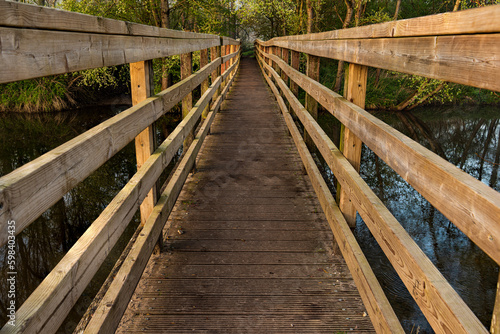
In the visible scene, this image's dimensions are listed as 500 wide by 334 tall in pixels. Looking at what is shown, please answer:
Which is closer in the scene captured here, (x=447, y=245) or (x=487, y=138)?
(x=447, y=245)

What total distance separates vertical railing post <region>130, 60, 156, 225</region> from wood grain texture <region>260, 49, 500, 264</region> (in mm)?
1340

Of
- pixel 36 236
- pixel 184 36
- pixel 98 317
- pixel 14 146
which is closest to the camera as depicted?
pixel 98 317

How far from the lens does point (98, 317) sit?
1735 mm

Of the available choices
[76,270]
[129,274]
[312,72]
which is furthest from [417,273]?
[312,72]

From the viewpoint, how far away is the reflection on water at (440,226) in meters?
4.55

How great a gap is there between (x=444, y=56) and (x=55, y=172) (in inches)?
50.3

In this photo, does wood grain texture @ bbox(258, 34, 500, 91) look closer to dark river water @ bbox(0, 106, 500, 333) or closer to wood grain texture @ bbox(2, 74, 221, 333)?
wood grain texture @ bbox(2, 74, 221, 333)

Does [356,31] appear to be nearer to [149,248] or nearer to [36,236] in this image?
[149,248]

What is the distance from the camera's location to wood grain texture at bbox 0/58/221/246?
1.06 metres

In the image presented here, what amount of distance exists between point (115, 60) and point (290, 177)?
118 inches

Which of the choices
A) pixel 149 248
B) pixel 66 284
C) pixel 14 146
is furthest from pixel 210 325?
pixel 14 146

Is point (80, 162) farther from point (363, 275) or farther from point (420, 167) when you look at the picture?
point (363, 275)

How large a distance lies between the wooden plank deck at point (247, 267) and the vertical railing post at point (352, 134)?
378 mm

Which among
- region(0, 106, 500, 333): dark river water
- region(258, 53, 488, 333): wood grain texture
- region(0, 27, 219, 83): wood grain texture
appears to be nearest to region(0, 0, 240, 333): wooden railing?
region(0, 27, 219, 83): wood grain texture
